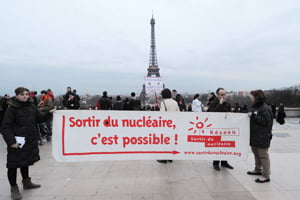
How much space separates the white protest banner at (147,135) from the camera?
10.7 feet

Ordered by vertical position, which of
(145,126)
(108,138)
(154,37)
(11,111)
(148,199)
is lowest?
(148,199)

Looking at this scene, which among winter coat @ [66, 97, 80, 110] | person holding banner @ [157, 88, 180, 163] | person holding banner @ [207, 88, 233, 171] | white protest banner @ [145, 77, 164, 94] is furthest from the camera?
white protest banner @ [145, 77, 164, 94]

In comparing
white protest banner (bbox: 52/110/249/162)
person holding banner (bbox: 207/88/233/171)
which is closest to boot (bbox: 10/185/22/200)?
white protest banner (bbox: 52/110/249/162)

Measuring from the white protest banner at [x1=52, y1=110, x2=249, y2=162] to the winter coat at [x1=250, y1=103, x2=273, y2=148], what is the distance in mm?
156

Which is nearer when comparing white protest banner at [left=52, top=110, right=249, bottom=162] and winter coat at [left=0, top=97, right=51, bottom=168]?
winter coat at [left=0, top=97, right=51, bottom=168]

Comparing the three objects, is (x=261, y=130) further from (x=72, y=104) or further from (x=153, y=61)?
(x=153, y=61)

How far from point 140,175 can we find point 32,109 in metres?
2.45

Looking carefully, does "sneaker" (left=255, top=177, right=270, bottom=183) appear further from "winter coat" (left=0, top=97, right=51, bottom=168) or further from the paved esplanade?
"winter coat" (left=0, top=97, right=51, bottom=168)

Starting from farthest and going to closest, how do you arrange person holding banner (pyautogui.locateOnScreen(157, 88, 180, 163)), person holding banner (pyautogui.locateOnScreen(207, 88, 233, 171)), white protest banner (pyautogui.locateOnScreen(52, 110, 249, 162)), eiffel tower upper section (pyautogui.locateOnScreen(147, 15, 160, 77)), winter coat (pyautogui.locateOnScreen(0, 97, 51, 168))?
eiffel tower upper section (pyautogui.locateOnScreen(147, 15, 160, 77)) → person holding banner (pyautogui.locateOnScreen(157, 88, 180, 163)) → person holding banner (pyautogui.locateOnScreen(207, 88, 233, 171)) → white protest banner (pyautogui.locateOnScreen(52, 110, 249, 162)) → winter coat (pyautogui.locateOnScreen(0, 97, 51, 168))

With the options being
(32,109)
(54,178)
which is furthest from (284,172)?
(32,109)

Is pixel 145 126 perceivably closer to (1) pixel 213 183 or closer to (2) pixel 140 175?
(2) pixel 140 175

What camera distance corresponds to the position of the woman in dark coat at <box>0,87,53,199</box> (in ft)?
9.31

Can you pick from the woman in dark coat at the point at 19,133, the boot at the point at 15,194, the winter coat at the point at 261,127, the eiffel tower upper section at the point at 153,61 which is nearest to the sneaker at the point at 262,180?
the winter coat at the point at 261,127

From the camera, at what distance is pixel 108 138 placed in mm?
3330
